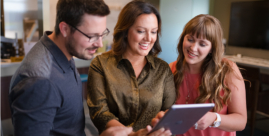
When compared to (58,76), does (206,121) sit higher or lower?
lower

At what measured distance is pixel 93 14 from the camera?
1.15 m

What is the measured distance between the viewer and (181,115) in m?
1.03

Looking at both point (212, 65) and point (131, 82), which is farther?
point (212, 65)

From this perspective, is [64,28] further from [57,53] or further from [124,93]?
[124,93]

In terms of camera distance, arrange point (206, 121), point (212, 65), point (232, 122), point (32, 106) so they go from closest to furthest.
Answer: point (32, 106) → point (206, 121) → point (232, 122) → point (212, 65)

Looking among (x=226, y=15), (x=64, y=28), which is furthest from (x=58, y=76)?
(x=226, y=15)

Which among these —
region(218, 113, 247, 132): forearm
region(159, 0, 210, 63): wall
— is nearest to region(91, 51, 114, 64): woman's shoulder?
region(218, 113, 247, 132): forearm

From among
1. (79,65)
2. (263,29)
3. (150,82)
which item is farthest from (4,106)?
(263,29)

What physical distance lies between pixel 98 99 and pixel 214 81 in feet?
2.49

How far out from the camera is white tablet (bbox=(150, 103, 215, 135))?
37.8 inches

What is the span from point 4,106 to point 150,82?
103 inches

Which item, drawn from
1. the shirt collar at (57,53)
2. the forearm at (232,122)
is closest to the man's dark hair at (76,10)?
the shirt collar at (57,53)

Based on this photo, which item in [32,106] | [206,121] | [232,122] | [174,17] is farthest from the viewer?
[174,17]

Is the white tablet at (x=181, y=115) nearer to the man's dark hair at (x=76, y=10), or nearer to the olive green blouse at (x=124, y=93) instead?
the olive green blouse at (x=124, y=93)
